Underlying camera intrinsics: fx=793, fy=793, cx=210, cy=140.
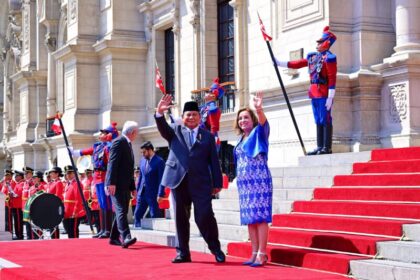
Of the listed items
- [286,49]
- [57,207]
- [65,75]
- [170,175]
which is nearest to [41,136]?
[65,75]

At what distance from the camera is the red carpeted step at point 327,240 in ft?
28.5

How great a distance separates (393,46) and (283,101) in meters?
2.37

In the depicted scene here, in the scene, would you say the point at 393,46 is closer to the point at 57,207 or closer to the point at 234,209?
the point at 234,209

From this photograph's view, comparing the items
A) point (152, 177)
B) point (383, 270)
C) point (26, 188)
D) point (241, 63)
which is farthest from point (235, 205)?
point (26, 188)

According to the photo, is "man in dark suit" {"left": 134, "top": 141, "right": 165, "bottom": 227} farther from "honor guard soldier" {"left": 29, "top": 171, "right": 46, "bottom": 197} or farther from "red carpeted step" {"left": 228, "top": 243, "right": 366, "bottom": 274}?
"honor guard soldier" {"left": 29, "top": 171, "right": 46, "bottom": 197}

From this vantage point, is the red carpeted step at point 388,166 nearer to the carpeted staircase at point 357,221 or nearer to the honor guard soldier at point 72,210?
the carpeted staircase at point 357,221

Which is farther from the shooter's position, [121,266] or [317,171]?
[317,171]

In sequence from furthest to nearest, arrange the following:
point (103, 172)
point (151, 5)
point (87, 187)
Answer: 1. point (151, 5)
2. point (87, 187)
3. point (103, 172)

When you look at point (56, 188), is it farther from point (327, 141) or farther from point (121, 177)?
point (327, 141)

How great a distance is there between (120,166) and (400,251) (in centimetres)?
528

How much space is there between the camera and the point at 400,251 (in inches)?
322

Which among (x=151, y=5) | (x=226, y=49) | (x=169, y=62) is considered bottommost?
(x=226, y=49)

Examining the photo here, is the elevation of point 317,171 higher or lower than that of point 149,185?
higher

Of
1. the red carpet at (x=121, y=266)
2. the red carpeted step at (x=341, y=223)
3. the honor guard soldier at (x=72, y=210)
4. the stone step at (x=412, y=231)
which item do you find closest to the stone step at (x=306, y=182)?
the red carpeted step at (x=341, y=223)
